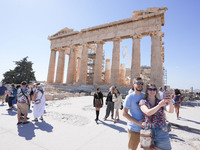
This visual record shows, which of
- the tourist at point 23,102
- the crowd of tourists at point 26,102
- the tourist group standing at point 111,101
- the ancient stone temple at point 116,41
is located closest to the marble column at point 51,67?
the ancient stone temple at point 116,41

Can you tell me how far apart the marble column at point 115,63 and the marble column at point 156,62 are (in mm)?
5872

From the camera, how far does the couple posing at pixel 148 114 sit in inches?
73.3

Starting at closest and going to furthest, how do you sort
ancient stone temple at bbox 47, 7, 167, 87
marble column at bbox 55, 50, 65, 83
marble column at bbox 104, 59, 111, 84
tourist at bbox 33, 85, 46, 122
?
tourist at bbox 33, 85, 46, 122 < ancient stone temple at bbox 47, 7, 167, 87 < marble column at bbox 104, 59, 111, 84 < marble column at bbox 55, 50, 65, 83

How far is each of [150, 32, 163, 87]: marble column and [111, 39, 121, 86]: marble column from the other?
5.87 meters

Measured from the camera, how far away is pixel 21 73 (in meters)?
35.8

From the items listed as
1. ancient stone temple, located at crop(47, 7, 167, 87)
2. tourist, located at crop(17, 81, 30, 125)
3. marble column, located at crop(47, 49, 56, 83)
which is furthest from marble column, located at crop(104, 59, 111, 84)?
tourist, located at crop(17, 81, 30, 125)

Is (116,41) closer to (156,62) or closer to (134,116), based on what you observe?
(156,62)

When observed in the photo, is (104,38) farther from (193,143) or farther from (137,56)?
(193,143)

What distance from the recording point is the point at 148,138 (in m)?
1.79

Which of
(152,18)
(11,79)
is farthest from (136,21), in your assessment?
(11,79)

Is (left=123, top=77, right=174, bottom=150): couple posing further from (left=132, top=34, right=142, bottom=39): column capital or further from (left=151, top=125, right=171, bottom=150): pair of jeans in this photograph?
(left=132, top=34, right=142, bottom=39): column capital

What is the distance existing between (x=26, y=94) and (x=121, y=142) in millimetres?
4122

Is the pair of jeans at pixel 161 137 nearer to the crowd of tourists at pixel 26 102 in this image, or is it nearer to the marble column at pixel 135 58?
the crowd of tourists at pixel 26 102

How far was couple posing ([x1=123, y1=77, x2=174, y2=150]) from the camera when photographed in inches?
73.3
